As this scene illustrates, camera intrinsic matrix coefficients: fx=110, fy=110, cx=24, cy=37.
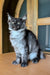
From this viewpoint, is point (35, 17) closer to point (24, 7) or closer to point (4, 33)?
point (24, 7)

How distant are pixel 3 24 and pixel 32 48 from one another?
38.8 inches

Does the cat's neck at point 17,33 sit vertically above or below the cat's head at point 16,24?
below

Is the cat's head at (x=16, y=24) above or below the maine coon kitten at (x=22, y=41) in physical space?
above

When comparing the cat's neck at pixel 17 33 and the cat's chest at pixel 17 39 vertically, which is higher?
the cat's neck at pixel 17 33

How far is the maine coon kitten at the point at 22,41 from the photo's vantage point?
722 mm

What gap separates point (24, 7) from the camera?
169 cm

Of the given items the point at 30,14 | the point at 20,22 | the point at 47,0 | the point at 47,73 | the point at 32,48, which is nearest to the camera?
the point at 47,73

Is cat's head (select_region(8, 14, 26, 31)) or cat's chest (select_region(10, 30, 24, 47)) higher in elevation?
cat's head (select_region(8, 14, 26, 31))

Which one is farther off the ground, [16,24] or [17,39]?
[16,24]

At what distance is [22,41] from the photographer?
29.7 inches

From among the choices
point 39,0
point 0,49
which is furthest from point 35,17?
point 0,49

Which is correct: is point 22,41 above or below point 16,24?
below

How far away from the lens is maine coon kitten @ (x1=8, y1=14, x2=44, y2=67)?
0.72m

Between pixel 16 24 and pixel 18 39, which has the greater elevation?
pixel 16 24
